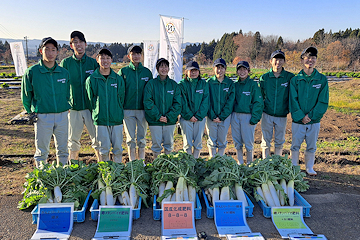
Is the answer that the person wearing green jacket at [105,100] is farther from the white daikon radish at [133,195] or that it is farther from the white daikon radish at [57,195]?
the white daikon radish at [133,195]

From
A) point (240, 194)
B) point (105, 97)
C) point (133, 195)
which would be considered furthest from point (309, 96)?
point (105, 97)

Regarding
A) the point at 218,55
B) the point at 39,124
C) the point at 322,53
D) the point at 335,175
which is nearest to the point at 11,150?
the point at 39,124

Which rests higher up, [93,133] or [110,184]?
[93,133]

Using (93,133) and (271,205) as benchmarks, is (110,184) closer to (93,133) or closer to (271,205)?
(93,133)

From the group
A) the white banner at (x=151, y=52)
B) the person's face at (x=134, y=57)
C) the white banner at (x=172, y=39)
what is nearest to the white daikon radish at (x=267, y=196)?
the person's face at (x=134, y=57)

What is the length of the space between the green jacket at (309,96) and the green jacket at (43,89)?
4860mm

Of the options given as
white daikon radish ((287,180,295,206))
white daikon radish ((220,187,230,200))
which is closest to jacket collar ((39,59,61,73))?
white daikon radish ((220,187,230,200))

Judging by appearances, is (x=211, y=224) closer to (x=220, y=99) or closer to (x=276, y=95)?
(x=220, y=99)

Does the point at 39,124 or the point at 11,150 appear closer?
the point at 39,124

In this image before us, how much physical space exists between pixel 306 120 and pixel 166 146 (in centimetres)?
315

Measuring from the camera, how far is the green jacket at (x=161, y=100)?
208 inches

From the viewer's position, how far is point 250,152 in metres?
5.94

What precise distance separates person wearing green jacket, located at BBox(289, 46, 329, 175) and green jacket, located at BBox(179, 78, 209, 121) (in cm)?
193

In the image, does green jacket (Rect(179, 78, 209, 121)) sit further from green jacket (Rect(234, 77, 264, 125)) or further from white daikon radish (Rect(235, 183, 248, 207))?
white daikon radish (Rect(235, 183, 248, 207))
